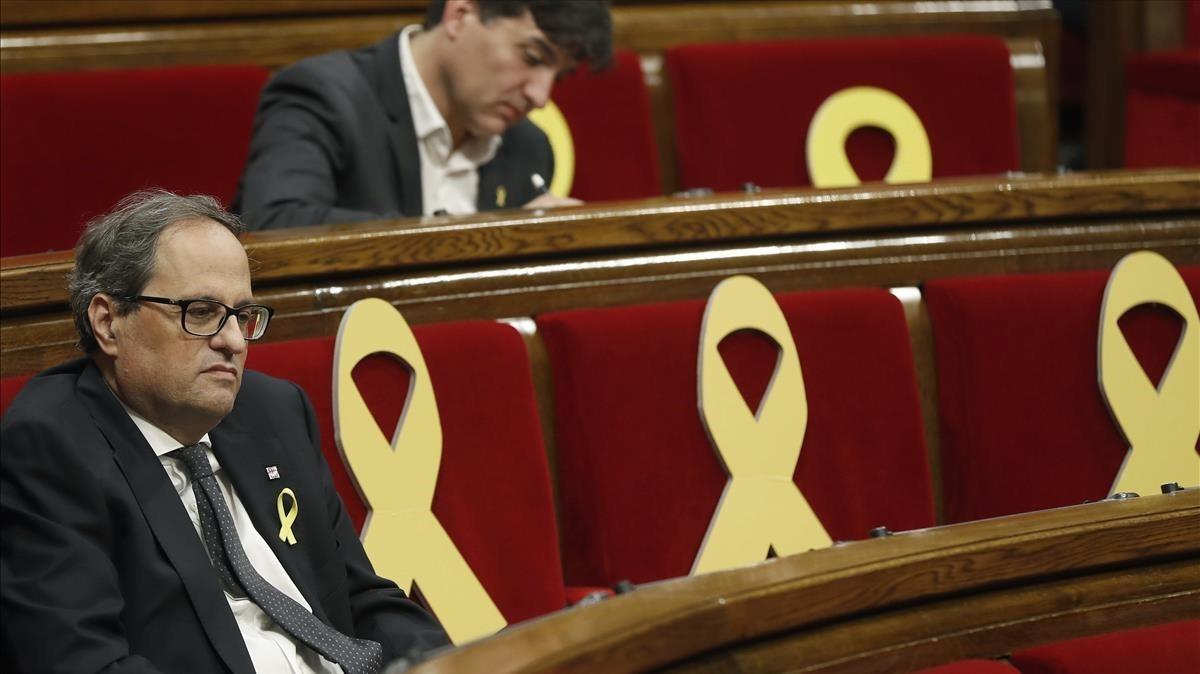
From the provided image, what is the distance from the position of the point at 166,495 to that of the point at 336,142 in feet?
1.26

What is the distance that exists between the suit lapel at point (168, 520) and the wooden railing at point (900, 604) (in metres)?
0.13

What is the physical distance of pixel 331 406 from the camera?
2.11ft

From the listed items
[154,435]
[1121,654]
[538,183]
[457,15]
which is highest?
[457,15]

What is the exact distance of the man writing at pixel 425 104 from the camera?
843 mm

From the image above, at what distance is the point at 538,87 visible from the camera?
880mm

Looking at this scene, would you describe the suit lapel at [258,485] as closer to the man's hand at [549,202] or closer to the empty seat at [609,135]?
the man's hand at [549,202]

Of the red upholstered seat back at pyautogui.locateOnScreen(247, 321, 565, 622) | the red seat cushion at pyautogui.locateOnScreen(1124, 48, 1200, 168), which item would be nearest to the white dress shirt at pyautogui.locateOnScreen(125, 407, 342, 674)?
the red upholstered seat back at pyautogui.locateOnScreen(247, 321, 565, 622)

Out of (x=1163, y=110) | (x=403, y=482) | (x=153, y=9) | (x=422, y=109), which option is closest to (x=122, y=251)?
(x=403, y=482)

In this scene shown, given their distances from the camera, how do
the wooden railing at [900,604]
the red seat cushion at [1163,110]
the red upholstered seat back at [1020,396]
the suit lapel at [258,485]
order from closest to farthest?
1. the wooden railing at [900,604]
2. the suit lapel at [258,485]
3. the red upholstered seat back at [1020,396]
4. the red seat cushion at [1163,110]

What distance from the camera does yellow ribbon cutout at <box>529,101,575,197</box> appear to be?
1002 millimetres

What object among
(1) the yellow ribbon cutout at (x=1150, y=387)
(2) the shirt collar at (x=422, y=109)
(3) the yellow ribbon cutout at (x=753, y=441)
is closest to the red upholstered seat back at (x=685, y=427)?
(3) the yellow ribbon cutout at (x=753, y=441)

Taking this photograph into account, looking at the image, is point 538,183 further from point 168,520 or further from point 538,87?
point 168,520

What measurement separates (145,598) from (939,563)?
0.86 feet

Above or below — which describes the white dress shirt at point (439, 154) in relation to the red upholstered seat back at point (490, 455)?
above
